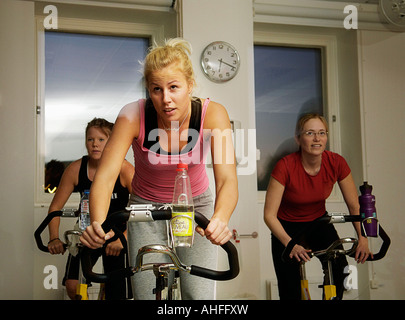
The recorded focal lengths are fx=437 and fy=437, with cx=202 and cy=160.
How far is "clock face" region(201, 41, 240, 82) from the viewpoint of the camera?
2025 mm

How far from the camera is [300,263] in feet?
5.90

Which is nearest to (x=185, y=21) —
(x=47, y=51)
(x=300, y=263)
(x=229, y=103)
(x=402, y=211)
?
(x=229, y=103)

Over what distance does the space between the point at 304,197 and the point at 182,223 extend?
869mm

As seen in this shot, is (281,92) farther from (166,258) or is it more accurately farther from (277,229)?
(166,258)

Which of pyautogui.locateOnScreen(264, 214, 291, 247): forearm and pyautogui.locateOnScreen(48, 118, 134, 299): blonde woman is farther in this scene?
pyautogui.locateOnScreen(264, 214, 291, 247): forearm

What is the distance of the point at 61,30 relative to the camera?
1.95m

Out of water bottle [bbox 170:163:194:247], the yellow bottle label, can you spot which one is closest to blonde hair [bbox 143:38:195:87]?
water bottle [bbox 170:163:194:247]

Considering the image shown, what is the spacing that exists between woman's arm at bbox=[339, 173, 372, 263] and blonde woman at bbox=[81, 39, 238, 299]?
0.74 meters

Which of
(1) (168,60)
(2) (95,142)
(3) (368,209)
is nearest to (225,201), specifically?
(1) (168,60)

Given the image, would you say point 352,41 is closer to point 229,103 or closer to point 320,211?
point 229,103

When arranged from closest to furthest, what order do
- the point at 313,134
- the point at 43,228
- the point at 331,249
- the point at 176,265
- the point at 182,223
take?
the point at 176,265, the point at 182,223, the point at 331,249, the point at 43,228, the point at 313,134

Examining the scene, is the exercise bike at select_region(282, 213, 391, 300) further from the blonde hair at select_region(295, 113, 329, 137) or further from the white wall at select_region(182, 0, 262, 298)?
the blonde hair at select_region(295, 113, 329, 137)
